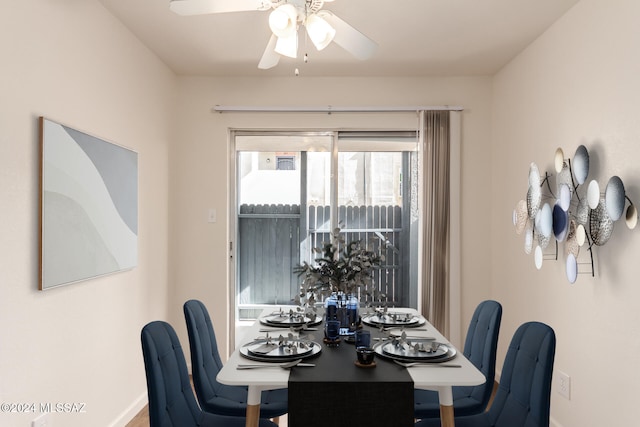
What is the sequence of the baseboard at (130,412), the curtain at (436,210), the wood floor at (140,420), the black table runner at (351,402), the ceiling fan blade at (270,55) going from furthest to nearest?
the curtain at (436,210)
the wood floor at (140,420)
the baseboard at (130,412)
the ceiling fan blade at (270,55)
the black table runner at (351,402)

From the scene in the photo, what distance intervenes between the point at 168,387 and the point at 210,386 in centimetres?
54

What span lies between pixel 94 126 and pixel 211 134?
1.46 m

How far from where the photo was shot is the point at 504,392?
6.58 feet

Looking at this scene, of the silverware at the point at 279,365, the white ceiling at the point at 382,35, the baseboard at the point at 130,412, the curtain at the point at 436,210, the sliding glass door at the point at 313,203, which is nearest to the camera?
the silverware at the point at 279,365

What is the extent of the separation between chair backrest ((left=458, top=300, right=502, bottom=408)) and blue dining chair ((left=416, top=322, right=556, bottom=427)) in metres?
0.20

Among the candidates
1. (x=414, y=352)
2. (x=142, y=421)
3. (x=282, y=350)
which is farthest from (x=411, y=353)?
(x=142, y=421)

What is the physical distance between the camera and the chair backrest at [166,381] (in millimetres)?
1710

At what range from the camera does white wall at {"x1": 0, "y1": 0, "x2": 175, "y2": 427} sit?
1994 millimetres

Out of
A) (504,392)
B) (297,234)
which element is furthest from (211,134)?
(504,392)

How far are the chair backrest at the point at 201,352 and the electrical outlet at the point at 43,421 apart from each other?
0.68 metres

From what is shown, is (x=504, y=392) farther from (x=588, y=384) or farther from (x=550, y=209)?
(x=550, y=209)

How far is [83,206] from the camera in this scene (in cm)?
249

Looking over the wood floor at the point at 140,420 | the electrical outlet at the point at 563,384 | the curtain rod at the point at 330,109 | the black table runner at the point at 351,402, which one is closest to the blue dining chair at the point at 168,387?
the black table runner at the point at 351,402

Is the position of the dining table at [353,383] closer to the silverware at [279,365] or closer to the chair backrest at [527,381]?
the silverware at [279,365]
